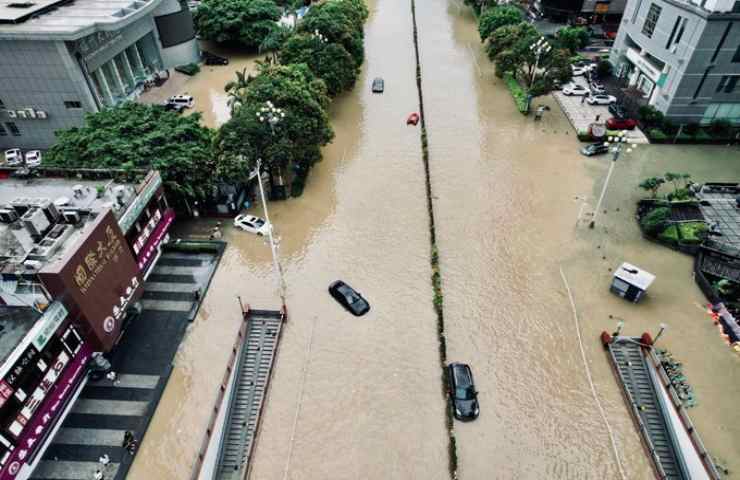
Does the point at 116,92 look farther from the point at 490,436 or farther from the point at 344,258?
the point at 490,436

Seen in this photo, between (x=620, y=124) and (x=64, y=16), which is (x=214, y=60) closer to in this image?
(x=64, y=16)

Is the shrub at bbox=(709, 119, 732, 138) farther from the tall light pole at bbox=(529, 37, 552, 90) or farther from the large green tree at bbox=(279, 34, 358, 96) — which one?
the large green tree at bbox=(279, 34, 358, 96)

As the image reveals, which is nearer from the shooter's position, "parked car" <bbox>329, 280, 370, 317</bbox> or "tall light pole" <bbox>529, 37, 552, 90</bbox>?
"parked car" <bbox>329, 280, 370, 317</bbox>

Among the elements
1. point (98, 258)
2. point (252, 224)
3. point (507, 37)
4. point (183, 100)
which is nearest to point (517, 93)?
point (507, 37)

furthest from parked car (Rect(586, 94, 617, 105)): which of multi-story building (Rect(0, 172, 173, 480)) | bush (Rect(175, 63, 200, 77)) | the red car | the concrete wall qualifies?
the concrete wall

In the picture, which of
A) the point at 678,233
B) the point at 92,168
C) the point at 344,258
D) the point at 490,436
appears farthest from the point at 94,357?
the point at 678,233

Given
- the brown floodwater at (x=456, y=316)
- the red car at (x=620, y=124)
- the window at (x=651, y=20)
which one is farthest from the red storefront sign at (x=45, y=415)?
the window at (x=651, y=20)

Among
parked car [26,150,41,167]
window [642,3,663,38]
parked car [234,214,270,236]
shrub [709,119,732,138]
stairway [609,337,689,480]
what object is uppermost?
window [642,3,663,38]
